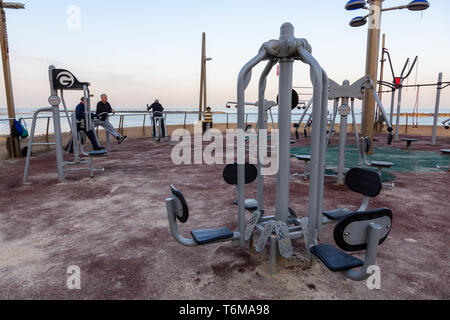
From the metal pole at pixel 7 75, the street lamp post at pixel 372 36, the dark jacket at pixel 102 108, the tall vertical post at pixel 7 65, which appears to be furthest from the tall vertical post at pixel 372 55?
the metal pole at pixel 7 75

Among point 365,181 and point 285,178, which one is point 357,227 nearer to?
point 285,178

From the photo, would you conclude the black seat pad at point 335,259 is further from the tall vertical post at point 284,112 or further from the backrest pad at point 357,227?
the tall vertical post at point 284,112

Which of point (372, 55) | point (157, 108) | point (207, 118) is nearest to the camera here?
point (372, 55)

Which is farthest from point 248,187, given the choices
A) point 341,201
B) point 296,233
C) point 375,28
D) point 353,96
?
point 375,28

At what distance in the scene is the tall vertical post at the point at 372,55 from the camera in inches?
367

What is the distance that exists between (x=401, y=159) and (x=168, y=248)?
8.05 metres

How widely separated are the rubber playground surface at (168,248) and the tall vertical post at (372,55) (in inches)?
153

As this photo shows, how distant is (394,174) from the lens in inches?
260

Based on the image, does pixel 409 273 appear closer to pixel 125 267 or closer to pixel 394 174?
pixel 125 267

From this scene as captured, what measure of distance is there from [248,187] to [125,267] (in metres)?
3.25

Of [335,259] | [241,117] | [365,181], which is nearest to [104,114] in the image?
[241,117]

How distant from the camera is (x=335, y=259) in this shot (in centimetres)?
214

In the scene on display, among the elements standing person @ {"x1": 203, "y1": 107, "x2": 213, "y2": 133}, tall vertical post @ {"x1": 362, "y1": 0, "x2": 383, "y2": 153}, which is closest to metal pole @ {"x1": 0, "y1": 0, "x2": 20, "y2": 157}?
standing person @ {"x1": 203, "y1": 107, "x2": 213, "y2": 133}

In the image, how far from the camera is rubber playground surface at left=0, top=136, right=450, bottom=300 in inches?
92.8
